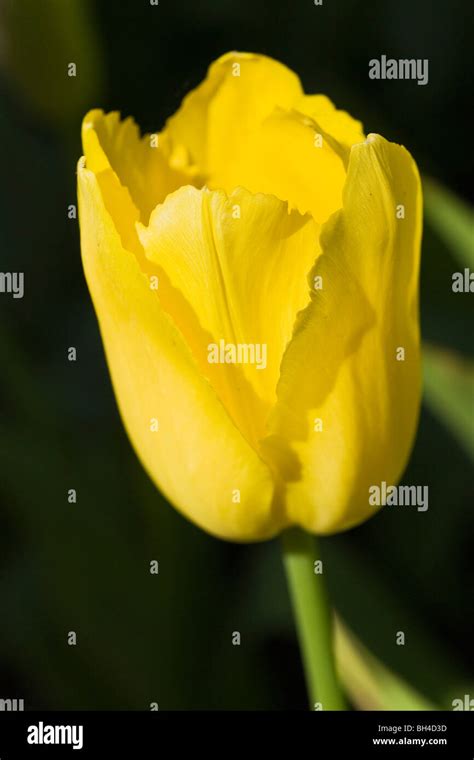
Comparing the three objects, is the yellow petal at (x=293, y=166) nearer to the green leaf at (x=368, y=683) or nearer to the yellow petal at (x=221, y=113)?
the yellow petal at (x=221, y=113)

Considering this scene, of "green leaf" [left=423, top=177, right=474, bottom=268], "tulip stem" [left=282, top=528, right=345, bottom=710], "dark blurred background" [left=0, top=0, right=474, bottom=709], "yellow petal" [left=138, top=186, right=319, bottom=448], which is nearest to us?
"yellow petal" [left=138, top=186, right=319, bottom=448]

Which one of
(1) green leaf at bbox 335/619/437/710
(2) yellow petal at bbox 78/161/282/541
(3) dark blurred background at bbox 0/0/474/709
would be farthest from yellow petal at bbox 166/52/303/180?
(1) green leaf at bbox 335/619/437/710

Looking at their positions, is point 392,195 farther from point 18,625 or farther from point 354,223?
point 18,625

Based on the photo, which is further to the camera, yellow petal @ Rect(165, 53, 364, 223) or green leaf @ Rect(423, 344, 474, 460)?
green leaf @ Rect(423, 344, 474, 460)

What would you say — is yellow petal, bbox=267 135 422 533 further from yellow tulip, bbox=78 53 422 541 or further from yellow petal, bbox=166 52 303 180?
yellow petal, bbox=166 52 303 180

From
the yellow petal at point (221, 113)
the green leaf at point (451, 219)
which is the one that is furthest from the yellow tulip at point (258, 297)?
Result: the green leaf at point (451, 219)

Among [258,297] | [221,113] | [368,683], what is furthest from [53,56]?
[368,683]

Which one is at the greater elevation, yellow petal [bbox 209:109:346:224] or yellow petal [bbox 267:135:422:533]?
yellow petal [bbox 209:109:346:224]

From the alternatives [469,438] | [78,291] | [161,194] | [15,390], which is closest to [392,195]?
[161,194]
